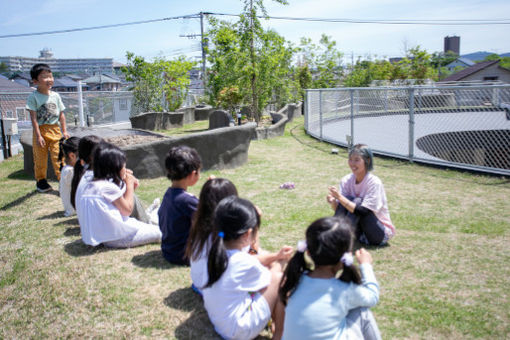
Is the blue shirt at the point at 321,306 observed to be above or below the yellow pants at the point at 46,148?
below

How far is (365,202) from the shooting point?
151 inches

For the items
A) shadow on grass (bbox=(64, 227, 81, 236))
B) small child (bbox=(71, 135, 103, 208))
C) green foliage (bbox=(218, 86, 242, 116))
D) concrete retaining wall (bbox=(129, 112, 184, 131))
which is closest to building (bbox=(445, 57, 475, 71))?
green foliage (bbox=(218, 86, 242, 116))

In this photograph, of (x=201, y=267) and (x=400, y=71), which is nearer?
(x=201, y=267)

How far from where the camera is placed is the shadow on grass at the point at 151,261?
11.9 feet

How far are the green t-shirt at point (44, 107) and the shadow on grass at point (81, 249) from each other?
233 cm

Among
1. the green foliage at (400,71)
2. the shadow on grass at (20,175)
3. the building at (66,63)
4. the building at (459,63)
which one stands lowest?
the shadow on grass at (20,175)

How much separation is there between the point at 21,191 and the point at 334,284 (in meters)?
5.68

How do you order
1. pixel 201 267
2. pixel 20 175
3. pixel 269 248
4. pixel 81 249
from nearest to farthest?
pixel 201 267
pixel 81 249
pixel 269 248
pixel 20 175

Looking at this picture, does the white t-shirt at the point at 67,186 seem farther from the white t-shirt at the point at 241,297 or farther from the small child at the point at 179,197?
the white t-shirt at the point at 241,297

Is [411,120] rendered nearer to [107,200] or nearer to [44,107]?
[107,200]

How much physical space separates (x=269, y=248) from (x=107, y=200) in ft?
→ 5.20

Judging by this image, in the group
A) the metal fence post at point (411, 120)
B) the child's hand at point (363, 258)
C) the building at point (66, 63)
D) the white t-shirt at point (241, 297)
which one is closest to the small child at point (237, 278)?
the white t-shirt at point (241, 297)

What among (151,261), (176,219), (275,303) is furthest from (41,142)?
(275,303)

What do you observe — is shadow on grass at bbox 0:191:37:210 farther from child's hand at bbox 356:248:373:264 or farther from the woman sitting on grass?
child's hand at bbox 356:248:373:264
